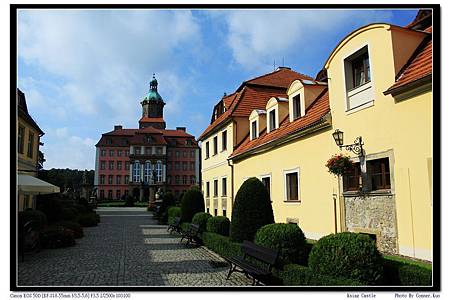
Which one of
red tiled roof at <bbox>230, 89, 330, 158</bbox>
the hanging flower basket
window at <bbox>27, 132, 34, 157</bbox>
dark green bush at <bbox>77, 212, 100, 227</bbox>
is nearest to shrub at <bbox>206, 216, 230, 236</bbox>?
red tiled roof at <bbox>230, 89, 330, 158</bbox>

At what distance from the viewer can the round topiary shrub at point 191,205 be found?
16703 mm

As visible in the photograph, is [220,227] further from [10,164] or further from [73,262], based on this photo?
[10,164]

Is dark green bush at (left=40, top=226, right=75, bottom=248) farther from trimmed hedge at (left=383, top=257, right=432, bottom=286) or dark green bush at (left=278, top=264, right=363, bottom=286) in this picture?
trimmed hedge at (left=383, top=257, right=432, bottom=286)

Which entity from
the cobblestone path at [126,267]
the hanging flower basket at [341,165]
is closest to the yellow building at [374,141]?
the hanging flower basket at [341,165]

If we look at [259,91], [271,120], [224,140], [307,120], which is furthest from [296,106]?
[224,140]

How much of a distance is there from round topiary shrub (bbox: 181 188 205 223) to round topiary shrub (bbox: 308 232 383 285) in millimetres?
11335

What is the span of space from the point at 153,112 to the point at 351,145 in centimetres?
8044

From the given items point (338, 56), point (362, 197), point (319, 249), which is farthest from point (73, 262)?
point (338, 56)

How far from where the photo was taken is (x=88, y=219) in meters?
21.5

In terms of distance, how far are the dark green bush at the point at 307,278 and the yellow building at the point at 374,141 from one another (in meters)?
2.03

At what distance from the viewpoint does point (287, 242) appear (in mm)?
7465

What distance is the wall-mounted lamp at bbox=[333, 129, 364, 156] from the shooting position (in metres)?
8.23

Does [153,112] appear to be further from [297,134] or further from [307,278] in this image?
[307,278]
